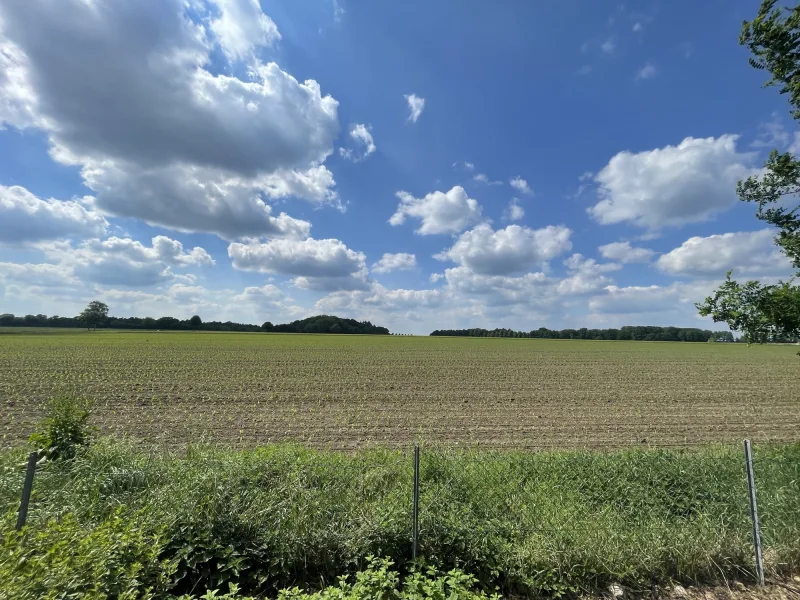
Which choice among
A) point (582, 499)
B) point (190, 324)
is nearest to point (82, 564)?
point (582, 499)

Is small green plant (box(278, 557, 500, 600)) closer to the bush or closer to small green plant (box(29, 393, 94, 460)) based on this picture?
the bush

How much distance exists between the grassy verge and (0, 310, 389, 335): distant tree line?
10915 cm

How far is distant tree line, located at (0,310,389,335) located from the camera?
335ft

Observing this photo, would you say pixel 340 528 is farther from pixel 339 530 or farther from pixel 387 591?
pixel 387 591

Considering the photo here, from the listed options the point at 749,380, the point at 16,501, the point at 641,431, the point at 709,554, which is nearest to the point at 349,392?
the point at 641,431

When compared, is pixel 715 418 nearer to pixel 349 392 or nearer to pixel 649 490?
pixel 649 490

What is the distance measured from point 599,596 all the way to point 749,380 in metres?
29.8

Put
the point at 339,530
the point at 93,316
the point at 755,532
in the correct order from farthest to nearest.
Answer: the point at 93,316, the point at 339,530, the point at 755,532

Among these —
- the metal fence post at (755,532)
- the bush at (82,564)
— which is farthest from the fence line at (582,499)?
the bush at (82,564)

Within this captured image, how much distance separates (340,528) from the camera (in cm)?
383

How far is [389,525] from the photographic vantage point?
150 inches

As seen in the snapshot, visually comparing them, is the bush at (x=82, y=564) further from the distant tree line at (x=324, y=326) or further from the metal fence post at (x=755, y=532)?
the distant tree line at (x=324, y=326)

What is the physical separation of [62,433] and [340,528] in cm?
503

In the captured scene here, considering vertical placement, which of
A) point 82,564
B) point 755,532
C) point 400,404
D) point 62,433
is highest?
point 62,433
